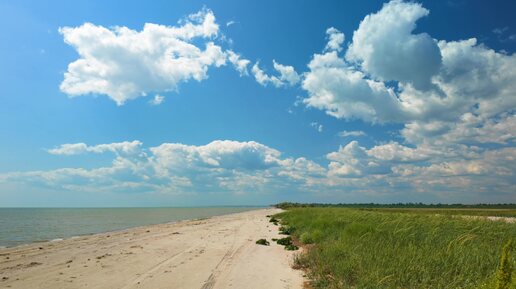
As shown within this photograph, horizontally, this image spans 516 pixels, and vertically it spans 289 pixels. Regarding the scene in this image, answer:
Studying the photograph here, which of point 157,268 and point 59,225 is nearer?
point 157,268

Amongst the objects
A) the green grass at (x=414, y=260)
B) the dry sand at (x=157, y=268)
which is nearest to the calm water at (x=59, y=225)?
the dry sand at (x=157, y=268)

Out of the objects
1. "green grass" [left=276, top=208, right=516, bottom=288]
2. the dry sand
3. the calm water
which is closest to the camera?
"green grass" [left=276, top=208, right=516, bottom=288]

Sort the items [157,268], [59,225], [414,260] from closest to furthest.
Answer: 1. [414,260]
2. [157,268]
3. [59,225]

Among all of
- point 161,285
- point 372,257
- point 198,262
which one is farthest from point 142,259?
point 372,257

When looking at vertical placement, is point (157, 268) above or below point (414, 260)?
below

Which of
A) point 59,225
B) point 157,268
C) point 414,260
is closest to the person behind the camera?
point 414,260

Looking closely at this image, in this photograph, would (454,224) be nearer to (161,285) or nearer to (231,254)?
(231,254)

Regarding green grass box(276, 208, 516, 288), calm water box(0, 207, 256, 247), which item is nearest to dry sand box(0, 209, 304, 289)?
green grass box(276, 208, 516, 288)

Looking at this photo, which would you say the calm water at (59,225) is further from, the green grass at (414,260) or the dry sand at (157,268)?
the green grass at (414,260)

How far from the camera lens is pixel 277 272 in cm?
1127

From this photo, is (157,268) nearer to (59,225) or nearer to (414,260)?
(414,260)

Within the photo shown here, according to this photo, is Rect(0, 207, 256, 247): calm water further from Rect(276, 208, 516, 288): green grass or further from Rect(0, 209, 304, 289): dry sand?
Rect(276, 208, 516, 288): green grass

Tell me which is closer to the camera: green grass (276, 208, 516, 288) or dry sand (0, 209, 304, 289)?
green grass (276, 208, 516, 288)

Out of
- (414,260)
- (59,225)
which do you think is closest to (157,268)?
(414,260)
